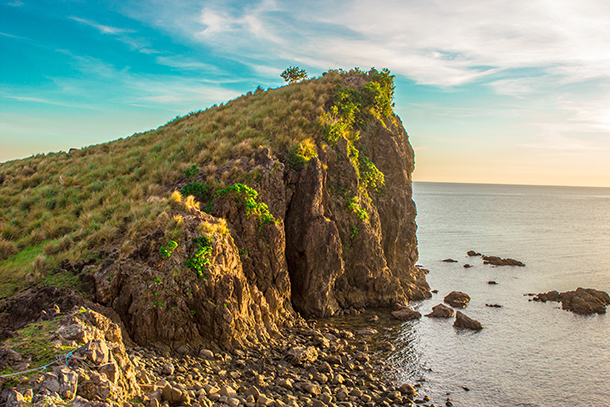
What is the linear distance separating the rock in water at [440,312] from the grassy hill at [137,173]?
470 inches

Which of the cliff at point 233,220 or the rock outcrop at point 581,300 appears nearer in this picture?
the cliff at point 233,220

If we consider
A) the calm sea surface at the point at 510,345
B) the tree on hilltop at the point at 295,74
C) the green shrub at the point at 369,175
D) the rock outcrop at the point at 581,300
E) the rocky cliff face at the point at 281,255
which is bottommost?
the calm sea surface at the point at 510,345

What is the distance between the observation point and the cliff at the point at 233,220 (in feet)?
54.6

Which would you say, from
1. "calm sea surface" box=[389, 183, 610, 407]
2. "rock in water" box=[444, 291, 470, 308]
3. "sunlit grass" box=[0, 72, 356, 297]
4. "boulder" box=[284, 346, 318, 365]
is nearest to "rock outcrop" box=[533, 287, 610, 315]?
"calm sea surface" box=[389, 183, 610, 407]

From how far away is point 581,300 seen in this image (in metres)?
31.0

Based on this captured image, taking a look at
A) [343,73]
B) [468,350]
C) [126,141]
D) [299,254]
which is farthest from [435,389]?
[126,141]

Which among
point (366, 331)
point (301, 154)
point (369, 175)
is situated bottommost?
point (366, 331)

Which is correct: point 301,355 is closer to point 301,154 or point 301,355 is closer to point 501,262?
point 301,154

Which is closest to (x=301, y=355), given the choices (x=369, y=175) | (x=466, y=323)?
(x=466, y=323)

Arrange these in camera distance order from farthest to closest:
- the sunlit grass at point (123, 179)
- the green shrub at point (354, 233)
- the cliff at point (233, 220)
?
the green shrub at point (354, 233), the sunlit grass at point (123, 179), the cliff at point (233, 220)

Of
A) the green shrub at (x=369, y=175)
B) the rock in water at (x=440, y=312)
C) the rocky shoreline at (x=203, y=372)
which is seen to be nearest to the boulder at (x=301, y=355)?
the rocky shoreline at (x=203, y=372)

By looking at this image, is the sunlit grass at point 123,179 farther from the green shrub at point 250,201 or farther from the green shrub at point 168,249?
the green shrub at point 250,201

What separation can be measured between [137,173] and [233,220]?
8841 mm

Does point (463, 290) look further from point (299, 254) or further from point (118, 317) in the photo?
point (118, 317)
